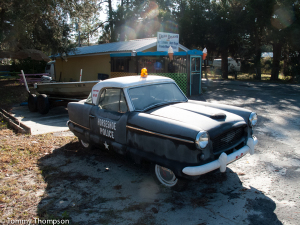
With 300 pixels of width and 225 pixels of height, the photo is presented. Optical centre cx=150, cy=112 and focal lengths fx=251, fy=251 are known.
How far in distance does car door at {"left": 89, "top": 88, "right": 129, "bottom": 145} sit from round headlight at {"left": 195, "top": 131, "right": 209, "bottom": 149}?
143cm

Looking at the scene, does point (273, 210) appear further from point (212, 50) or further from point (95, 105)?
point (212, 50)

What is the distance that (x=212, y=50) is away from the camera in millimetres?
26672

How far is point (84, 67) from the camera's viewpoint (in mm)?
20906

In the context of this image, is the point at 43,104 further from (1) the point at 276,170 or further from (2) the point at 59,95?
(1) the point at 276,170

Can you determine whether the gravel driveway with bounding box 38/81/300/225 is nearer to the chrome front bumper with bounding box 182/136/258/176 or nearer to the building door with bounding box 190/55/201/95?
the chrome front bumper with bounding box 182/136/258/176

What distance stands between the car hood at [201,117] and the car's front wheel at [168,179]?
0.84 meters

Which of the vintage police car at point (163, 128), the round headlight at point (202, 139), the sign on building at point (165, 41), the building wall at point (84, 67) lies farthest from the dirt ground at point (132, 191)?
the building wall at point (84, 67)

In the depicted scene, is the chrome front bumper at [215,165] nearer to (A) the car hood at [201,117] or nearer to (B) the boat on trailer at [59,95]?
(A) the car hood at [201,117]

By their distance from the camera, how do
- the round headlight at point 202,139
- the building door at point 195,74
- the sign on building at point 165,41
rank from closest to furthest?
the round headlight at point 202,139
the building door at point 195,74
the sign on building at point 165,41

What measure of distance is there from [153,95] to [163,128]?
1.24 meters

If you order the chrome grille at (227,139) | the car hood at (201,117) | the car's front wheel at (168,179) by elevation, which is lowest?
the car's front wheel at (168,179)

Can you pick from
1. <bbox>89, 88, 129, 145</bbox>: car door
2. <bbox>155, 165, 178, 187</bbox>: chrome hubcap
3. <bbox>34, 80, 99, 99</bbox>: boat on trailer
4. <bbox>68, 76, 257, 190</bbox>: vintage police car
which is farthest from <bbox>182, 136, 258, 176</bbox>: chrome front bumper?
<bbox>34, 80, 99, 99</bbox>: boat on trailer

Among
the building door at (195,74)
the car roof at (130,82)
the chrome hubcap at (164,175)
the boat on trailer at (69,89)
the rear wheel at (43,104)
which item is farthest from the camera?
the building door at (195,74)

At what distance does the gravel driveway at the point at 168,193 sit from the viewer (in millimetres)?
3297
